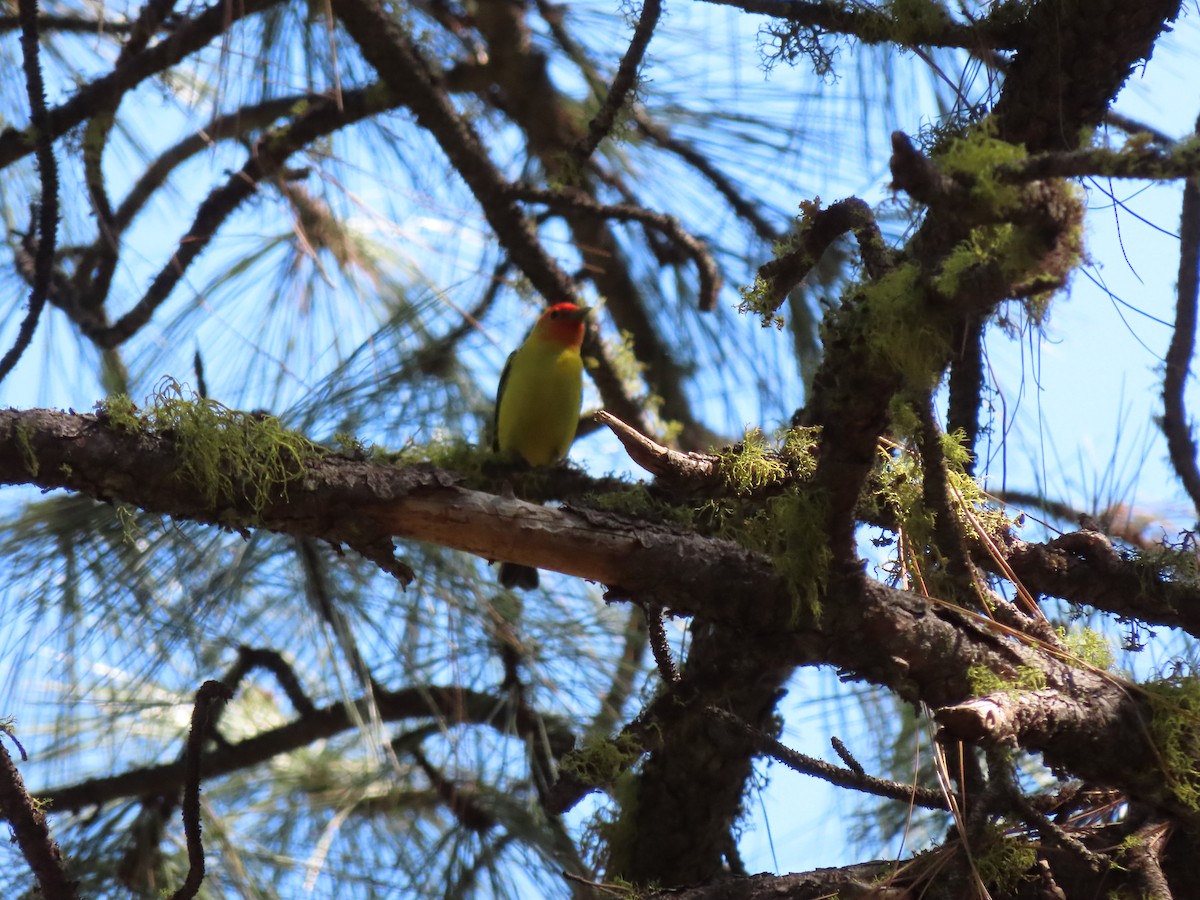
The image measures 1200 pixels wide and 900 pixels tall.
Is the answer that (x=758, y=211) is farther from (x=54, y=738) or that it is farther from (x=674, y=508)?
(x=54, y=738)

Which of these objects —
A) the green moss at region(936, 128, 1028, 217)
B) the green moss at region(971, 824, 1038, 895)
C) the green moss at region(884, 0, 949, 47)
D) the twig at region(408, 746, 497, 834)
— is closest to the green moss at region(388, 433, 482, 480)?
the twig at region(408, 746, 497, 834)

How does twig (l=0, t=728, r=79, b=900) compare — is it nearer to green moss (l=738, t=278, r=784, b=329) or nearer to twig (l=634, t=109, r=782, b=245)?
green moss (l=738, t=278, r=784, b=329)

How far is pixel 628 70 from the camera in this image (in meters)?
2.18

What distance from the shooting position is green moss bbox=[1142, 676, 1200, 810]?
5.13 feet

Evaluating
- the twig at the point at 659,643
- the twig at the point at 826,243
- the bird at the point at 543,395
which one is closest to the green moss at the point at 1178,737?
the twig at the point at 659,643

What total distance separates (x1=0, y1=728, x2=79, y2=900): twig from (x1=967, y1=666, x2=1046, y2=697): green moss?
4.03 ft

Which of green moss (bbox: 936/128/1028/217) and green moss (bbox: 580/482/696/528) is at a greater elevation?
green moss (bbox: 580/482/696/528)

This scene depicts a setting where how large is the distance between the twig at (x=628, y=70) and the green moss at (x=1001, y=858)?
146 centimetres

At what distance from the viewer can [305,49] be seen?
300 centimetres

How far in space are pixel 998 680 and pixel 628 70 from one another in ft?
4.28

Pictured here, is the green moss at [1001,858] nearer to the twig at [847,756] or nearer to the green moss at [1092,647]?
the twig at [847,756]

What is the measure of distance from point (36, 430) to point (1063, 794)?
5.30ft

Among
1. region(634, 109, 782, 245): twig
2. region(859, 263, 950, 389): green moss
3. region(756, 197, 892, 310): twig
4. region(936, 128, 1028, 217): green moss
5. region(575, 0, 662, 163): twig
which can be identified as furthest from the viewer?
region(634, 109, 782, 245): twig

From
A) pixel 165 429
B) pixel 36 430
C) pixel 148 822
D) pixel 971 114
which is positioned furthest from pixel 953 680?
pixel 148 822
